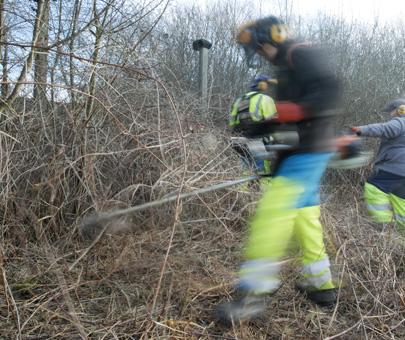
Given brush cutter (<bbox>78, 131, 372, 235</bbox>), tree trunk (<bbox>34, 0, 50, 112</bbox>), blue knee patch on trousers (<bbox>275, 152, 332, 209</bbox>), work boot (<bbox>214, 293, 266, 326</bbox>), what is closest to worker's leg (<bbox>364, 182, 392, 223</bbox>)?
brush cutter (<bbox>78, 131, 372, 235</bbox>)

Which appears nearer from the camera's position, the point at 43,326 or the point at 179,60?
the point at 43,326

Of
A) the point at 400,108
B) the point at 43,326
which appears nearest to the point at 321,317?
the point at 43,326

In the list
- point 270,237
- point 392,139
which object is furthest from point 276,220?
point 392,139

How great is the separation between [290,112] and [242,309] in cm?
107

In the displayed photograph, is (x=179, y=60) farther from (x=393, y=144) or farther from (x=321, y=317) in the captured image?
(x=321, y=317)

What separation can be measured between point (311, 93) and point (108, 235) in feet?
5.71

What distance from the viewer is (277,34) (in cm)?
188

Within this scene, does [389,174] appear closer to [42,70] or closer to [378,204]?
[378,204]

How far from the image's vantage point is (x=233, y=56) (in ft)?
27.3

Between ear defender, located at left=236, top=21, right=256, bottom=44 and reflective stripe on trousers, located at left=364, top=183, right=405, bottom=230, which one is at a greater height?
ear defender, located at left=236, top=21, right=256, bottom=44

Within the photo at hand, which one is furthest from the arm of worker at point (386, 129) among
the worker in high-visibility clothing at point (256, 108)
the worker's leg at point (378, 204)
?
the worker in high-visibility clothing at point (256, 108)

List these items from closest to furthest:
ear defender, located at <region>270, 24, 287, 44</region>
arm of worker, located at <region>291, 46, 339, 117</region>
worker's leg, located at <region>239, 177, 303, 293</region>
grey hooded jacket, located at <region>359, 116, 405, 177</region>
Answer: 1. worker's leg, located at <region>239, 177, 303, 293</region>
2. arm of worker, located at <region>291, 46, 339, 117</region>
3. ear defender, located at <region>270, 24, 287, 44</region>
4. grey hooded jacket, located at <region>359, 116, 405, 177</region>

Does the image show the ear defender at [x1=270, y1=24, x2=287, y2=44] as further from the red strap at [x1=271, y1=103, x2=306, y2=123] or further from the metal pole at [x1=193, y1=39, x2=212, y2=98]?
the metal pole at [x1=193, y1=39, x2=212, y2=98]

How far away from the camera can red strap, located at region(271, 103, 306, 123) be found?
5.79 feet
